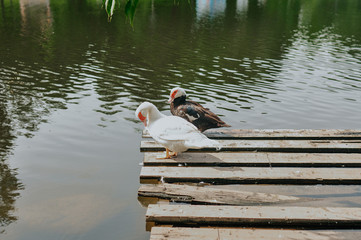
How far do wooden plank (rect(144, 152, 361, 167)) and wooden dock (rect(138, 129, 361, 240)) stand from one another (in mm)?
15

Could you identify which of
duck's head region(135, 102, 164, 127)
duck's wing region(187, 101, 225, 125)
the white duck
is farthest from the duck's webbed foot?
duck's wing region(187, 101, 225, 125)

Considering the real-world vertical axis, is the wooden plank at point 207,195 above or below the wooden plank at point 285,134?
above

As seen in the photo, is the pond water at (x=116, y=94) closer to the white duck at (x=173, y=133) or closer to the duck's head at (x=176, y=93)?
the white duck at (x=173, y=133)

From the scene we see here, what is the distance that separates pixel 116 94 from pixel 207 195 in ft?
23.8

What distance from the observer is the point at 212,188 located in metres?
5.20

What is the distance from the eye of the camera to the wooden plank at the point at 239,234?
4109 mm

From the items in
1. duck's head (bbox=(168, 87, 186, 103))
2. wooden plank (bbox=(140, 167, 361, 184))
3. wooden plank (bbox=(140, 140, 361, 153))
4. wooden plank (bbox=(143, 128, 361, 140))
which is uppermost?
duck's head (bbox=(168, 87, 186, 103))

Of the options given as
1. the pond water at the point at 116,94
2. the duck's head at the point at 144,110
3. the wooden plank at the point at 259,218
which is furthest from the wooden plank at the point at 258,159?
the wooden plank at the point at 259,218

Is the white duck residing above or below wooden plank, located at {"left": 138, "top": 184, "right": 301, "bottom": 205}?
above

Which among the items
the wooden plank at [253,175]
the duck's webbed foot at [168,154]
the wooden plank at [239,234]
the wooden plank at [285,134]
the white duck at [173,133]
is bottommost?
the wooden plank at [285,134]

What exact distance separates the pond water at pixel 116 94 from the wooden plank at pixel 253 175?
208 millimetres

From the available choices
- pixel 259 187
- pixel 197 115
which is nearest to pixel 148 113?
pixel 197 115

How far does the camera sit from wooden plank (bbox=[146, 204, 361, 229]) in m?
4.39

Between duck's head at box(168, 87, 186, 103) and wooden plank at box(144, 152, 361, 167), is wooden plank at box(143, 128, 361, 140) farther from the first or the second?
duck's head at box(168, 87, 186, 103)
